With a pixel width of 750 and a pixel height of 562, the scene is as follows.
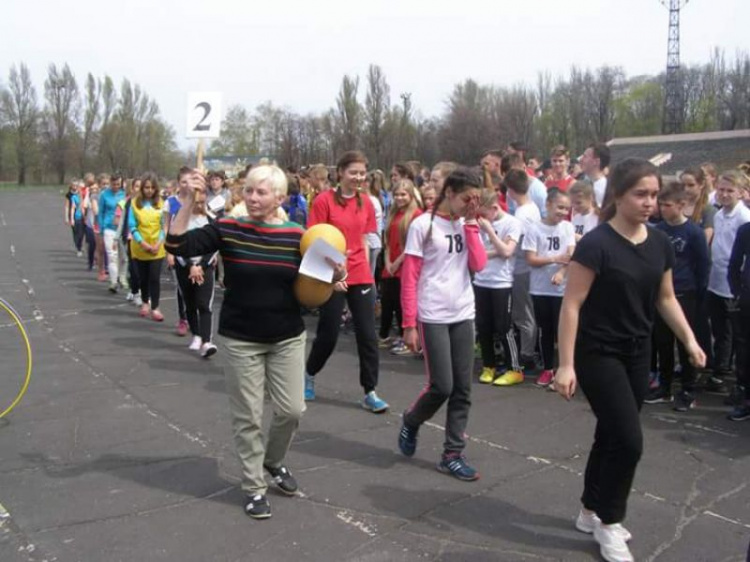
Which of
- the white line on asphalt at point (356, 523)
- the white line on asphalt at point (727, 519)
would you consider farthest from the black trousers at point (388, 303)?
the white line on asphalt at point (727, 519)

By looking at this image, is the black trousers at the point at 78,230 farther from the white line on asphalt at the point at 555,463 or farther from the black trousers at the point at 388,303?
the white line on asphalt at the point at 555,463

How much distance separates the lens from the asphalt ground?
381 centimetres

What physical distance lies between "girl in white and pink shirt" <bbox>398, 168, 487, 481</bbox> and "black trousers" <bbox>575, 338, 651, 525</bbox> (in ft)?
3.51

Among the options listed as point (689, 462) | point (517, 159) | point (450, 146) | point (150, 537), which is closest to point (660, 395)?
point (689, 462)

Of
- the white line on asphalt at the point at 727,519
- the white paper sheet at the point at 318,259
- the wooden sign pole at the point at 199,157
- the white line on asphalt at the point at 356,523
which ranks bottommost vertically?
the white line on asphalt at the point at 727,519

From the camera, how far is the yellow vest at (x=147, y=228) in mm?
10164

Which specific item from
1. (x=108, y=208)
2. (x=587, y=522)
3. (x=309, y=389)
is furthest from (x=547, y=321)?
(x=108, y=208)

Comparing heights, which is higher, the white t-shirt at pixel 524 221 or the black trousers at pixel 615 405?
the white t-shirt at pixel 524 221

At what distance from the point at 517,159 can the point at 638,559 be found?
6114 millimetres

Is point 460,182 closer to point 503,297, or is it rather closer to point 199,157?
point 199,157

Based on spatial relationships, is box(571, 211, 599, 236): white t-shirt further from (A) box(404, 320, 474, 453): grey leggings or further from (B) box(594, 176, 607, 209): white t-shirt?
(A) box(404, 320, 474, 453): grey leggings

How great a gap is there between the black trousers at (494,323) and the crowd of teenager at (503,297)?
18mm

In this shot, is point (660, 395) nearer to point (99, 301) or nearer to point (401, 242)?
point (401, 242)

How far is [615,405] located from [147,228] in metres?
8.10
